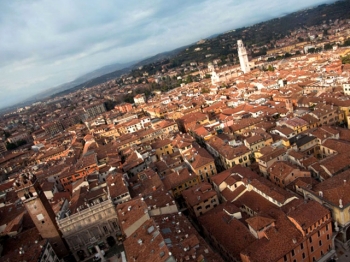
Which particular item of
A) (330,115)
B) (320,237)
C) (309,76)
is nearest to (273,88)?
(309,76)

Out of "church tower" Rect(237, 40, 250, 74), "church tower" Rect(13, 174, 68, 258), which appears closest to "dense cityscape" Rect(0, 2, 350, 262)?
"church tower" Rect(13, 174, 68, 258)

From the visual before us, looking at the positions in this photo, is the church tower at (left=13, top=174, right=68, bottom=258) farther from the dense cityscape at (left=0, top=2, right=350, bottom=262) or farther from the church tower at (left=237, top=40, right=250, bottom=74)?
the church tower at (left=237, top=40, right=250, bottom=74)

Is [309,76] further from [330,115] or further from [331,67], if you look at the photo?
[330,115]

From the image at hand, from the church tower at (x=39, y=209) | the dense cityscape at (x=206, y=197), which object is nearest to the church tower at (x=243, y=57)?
the dense cityscape at (x=206, y=197)

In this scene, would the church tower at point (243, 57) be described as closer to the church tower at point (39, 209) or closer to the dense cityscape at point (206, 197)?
the dense cityscape at point (206, 197)

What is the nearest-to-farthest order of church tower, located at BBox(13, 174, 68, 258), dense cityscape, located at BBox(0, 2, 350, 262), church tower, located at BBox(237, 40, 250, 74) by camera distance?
dense cityscape, located at BBox(0, 2, 350, 262) → church tower, located at BBox(13, 174, 68, 258) → church tower, located at BBox(237, 40, 250, 74)

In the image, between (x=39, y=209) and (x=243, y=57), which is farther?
(x=243, y=57)

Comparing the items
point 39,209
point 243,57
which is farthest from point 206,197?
point 243,57

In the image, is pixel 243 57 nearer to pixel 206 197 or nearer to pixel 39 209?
pixel 206 197
